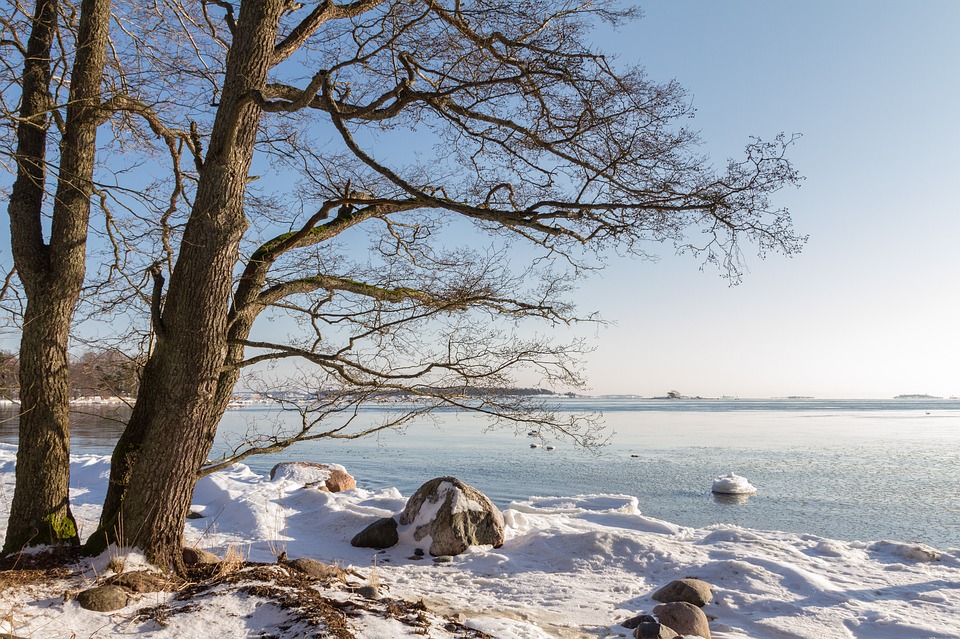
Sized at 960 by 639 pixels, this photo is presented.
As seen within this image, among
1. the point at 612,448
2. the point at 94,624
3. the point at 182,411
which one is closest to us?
the point at 94,624

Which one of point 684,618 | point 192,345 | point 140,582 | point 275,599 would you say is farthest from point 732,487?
point 140,582

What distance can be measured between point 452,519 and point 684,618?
12.3ft

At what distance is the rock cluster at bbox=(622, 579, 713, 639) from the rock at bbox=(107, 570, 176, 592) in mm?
3981

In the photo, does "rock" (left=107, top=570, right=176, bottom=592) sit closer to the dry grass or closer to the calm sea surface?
the dry grass

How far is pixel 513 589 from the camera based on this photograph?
7.23m

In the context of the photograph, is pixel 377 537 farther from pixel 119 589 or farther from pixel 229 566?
pixel 119 589

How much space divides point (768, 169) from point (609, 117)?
60.9 inches

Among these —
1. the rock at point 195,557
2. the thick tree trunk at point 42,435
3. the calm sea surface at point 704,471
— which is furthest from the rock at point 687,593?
the thick tree trunk at point 42,435

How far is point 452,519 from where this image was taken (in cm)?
897

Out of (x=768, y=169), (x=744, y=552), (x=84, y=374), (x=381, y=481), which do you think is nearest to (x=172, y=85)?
(x=84, y=374)

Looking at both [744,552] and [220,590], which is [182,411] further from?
[744,552]

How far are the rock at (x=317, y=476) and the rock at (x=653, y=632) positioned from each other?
985 cm

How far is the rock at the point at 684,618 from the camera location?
5.93 m

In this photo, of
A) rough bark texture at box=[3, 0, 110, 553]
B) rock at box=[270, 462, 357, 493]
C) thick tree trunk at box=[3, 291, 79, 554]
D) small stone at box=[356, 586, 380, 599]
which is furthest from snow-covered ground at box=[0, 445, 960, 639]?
rock at box=[270, 462, 357, 493]
